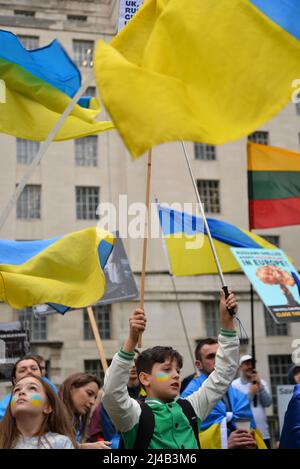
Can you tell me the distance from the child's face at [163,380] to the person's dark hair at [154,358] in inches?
1.1

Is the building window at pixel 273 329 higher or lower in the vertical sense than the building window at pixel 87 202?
lower

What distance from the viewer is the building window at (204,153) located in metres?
32.1

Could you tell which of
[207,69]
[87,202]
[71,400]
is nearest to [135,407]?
[71,400]

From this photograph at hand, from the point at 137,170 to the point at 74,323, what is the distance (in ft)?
22.1

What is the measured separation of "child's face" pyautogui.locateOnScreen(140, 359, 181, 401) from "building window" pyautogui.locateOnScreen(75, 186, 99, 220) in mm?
25044

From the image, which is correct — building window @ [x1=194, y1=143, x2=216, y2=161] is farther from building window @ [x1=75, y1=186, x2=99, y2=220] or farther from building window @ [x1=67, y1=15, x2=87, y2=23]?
building window @ [x1=67, y1=15, x2=87, y2=23]

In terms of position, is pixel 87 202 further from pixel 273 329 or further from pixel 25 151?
pixel 273 329

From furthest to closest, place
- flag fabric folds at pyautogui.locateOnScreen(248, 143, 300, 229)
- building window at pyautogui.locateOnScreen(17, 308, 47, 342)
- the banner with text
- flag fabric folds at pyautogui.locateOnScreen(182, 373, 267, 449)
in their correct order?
1. building window at pyautogui.locateOnScreen(17, 308, 47, 342)
2. flag fabric folds at pyautogui.locateOnScreen(248, 143, 300, 229)
3. the banner with text
4. flag fabric folds at pyautogui.locateOnScreen(182, 373, 267, 449)

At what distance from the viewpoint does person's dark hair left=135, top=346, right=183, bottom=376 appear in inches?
219

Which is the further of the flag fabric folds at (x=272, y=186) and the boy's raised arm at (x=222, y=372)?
the flag fabric folds at (x=272, y=186)

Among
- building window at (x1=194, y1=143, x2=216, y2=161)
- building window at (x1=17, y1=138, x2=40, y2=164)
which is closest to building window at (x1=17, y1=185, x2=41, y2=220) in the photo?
building window at (x1=17, y1=138, x2=40, y2=164)

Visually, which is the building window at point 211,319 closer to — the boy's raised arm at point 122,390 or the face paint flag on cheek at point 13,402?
the boy's raised arm at point 122,390

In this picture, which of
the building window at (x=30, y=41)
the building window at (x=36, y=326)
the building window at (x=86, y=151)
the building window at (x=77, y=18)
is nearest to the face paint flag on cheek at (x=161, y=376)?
the building window at (x=36, y=326)
